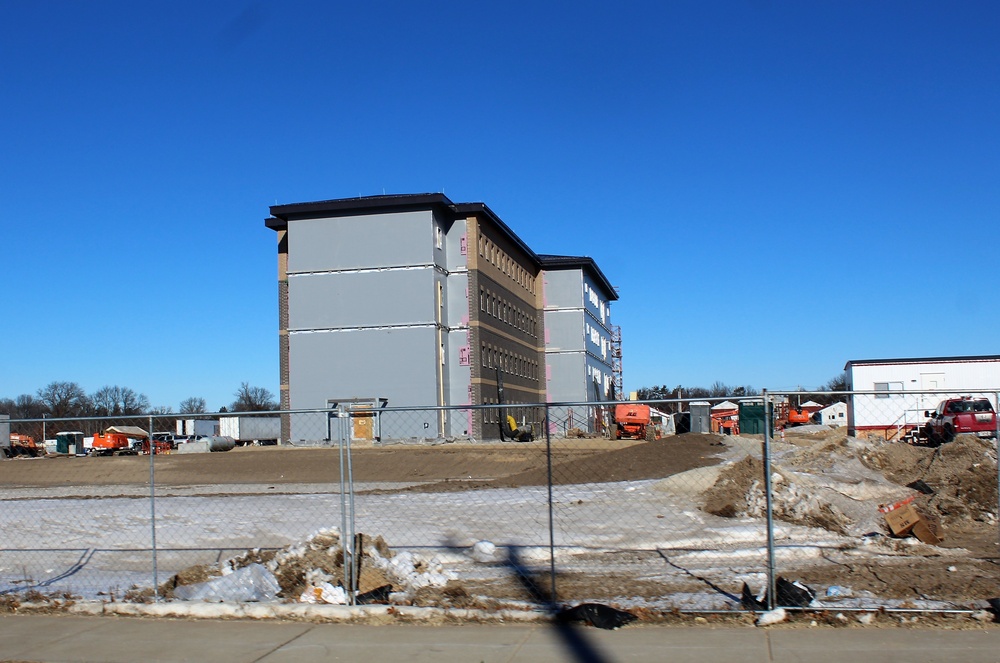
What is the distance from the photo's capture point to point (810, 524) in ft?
49.6

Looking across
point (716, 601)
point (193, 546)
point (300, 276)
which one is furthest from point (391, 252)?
point (716, 601)

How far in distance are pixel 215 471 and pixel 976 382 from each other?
3541 cm

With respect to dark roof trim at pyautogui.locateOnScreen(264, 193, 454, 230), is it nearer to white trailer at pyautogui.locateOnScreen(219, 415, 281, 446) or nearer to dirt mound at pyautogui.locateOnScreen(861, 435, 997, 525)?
white trailer at pyautogui.locateOnScreen(219, 415, 281, 446)

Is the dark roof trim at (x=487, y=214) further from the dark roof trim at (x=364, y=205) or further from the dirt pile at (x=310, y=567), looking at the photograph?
the dirt pile at (x=310, y=567)

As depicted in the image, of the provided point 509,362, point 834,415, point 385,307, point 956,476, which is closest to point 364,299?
point 385,307

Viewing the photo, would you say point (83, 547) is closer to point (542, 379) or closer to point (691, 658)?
point (691, 658)

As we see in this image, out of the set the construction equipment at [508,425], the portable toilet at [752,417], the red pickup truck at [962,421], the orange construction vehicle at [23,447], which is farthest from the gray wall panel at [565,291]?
the portable toilet at [752,417]

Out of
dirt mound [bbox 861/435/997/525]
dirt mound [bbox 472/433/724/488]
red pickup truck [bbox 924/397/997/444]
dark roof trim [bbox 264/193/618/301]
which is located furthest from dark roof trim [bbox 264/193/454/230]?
dirt mound [bbox 861/435/997/525]

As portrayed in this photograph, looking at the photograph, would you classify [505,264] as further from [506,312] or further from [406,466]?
[406,466]

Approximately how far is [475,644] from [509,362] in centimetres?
6389

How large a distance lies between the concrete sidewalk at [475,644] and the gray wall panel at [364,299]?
49747 millimetres

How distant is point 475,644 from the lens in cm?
812

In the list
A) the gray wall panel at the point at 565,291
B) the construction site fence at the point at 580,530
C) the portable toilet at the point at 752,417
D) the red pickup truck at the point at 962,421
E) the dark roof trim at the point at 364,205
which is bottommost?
the construction site fence at the point at 580,530

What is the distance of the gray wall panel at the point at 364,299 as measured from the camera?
58.6 m
